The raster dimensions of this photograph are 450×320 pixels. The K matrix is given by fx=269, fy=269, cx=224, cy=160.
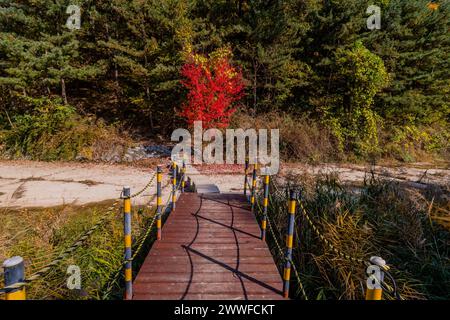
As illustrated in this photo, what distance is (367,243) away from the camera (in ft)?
13.3

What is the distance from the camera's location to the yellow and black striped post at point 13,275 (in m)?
1.67

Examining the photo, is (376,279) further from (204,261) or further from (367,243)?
(204,261)

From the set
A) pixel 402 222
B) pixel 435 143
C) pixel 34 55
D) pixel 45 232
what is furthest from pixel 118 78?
pixel 435 143

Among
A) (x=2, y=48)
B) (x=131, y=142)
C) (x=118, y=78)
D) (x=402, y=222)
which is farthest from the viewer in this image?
(x=118, y=78)

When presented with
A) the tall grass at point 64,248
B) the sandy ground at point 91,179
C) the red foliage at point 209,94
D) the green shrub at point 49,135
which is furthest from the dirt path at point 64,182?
the red foliage at point 209,94

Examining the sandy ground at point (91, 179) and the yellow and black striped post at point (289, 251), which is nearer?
the yellow and black striped post at point (289, 251)

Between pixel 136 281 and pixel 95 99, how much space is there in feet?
56.9

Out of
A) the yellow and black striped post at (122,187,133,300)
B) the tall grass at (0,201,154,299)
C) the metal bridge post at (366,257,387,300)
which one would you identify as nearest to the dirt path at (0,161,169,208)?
the tall grass at (0,201,154,299)

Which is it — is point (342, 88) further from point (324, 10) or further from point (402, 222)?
point (402, 222)

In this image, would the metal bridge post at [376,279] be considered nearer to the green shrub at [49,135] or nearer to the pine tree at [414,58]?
the green shrub at [49,135]

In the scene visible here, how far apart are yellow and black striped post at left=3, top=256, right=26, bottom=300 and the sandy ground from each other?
18.6 ft

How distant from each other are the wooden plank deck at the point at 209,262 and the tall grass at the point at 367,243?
23.8 inches

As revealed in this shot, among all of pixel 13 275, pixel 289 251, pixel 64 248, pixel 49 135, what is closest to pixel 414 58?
pixel 289 251

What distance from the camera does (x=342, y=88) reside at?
1542 cm
